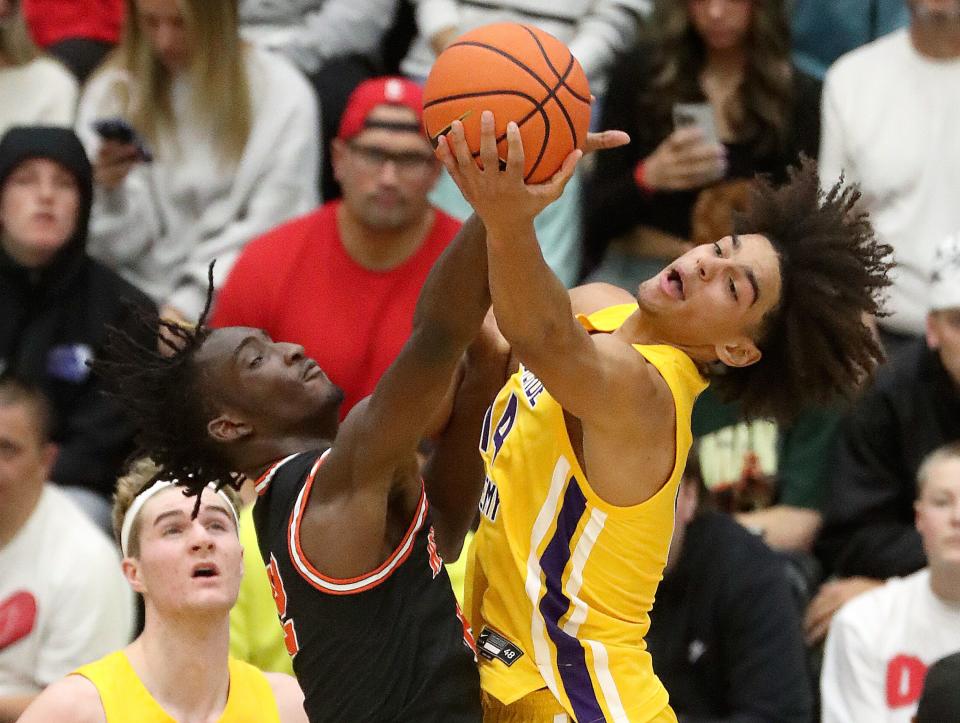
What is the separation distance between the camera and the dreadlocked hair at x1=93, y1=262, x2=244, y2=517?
3.73 m

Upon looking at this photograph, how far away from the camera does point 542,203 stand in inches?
117

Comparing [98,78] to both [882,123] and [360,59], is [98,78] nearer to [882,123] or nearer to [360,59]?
[360,59]

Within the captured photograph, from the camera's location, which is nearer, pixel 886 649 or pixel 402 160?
pixel 886 649

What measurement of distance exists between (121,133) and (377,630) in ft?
10.8

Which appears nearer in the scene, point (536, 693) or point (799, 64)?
point (536, 693)

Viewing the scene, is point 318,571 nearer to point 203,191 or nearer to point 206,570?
point 206,570

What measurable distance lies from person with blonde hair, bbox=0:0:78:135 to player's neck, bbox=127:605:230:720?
2.77m

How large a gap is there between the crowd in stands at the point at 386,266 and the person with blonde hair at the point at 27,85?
0.01 m

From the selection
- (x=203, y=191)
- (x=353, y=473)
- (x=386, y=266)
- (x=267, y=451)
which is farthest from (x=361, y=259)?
(x=353, y=473)

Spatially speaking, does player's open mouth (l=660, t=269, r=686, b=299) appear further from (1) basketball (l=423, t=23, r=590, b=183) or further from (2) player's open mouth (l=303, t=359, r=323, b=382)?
(2) player's open mouth (l=303, t=359, r=323, b=382)

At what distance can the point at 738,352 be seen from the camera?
3.61 meters

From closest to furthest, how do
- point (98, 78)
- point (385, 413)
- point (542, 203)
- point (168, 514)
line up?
point (542, 203)
point (385, 413)
point (168, 514)
point (98, 78)

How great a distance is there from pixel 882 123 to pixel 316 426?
312 cm

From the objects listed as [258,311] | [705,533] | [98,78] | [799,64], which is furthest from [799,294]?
[98,78]
